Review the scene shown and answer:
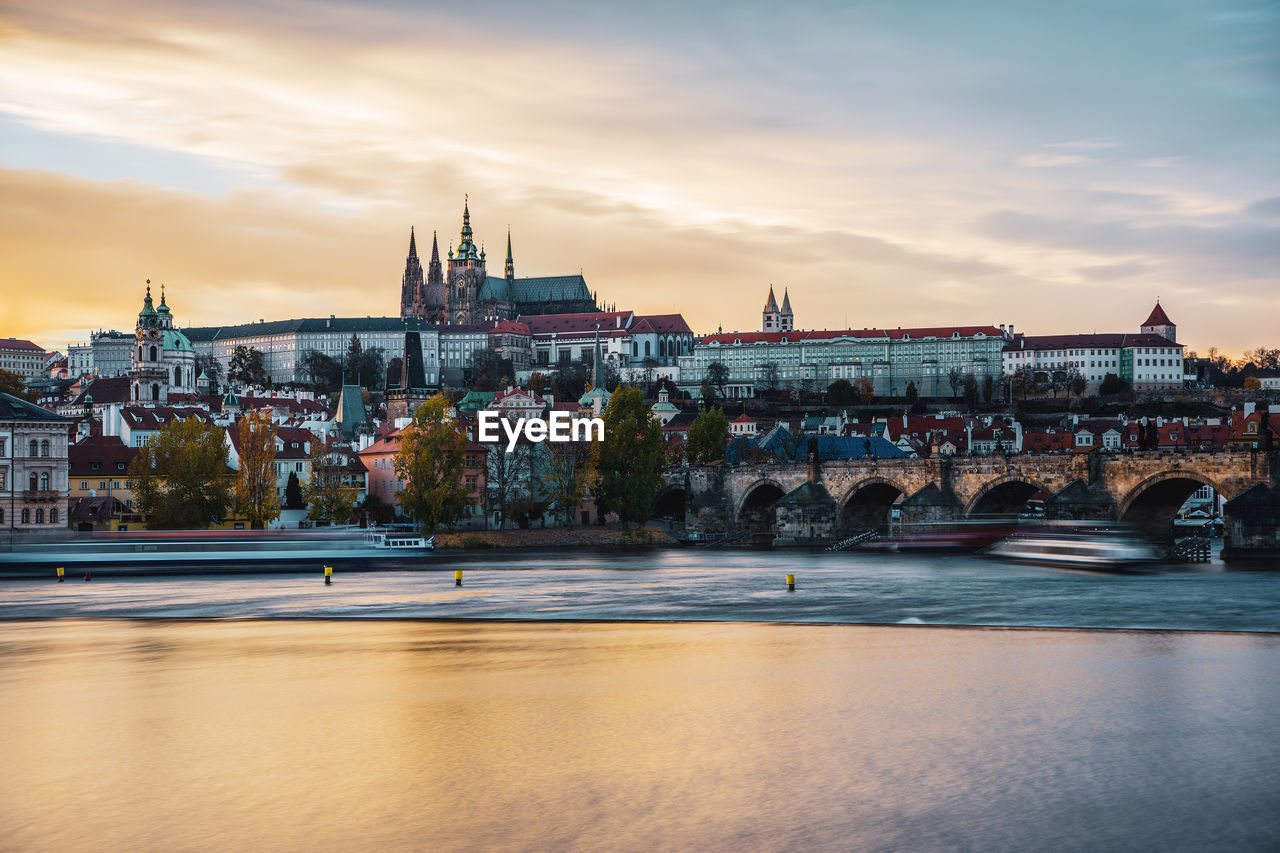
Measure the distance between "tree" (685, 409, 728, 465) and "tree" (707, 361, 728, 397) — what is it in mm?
90908

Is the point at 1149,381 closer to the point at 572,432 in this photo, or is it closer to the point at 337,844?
the point at 572,432

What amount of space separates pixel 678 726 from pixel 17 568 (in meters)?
35.3

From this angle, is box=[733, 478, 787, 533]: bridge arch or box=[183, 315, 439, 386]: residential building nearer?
box=[733, 478, 787, 533]: bridge arch

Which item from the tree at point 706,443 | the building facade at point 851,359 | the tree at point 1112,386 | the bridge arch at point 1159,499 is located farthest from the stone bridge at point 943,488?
the building facade at point 851,359

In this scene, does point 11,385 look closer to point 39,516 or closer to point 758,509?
point 39,516

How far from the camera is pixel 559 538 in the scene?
63.6 metres

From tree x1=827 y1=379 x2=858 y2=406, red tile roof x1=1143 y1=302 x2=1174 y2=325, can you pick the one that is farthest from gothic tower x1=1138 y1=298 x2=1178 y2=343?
tree x1=827 y1=379 x2=858 y2=406

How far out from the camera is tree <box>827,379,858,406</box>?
151 metres

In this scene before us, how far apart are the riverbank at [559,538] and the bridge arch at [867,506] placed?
8.63m

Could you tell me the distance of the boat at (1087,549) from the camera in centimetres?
4206

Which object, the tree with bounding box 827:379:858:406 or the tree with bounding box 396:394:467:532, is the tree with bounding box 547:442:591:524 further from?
the tree with bounding box 827:379:858:406

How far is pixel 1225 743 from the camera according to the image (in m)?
16.7

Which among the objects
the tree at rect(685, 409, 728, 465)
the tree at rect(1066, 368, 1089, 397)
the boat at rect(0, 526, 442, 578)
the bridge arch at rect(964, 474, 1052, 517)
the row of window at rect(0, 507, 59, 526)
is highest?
the tree at rect(1066, 368, 1089, 397)

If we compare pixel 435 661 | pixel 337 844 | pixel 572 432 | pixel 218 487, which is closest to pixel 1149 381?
pixel 572 432
